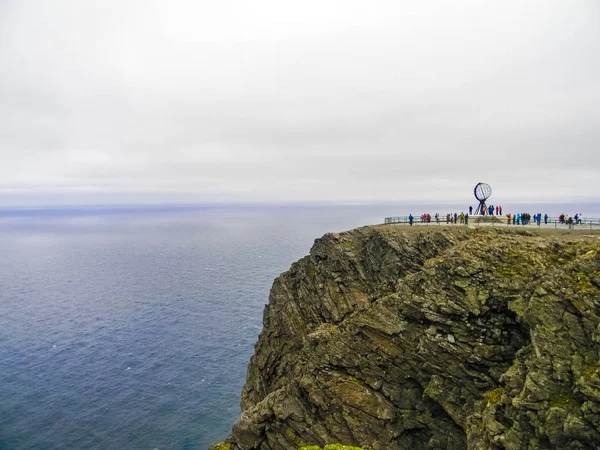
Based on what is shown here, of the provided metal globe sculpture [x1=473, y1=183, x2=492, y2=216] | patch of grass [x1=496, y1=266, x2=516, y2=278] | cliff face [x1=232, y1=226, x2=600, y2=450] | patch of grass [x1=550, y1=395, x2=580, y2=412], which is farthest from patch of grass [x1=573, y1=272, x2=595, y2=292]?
metal globe sculpture [x1=473, y1=183, x2=492, y2=216]

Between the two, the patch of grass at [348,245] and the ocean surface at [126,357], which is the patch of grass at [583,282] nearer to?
the patch of grass at [348,245]

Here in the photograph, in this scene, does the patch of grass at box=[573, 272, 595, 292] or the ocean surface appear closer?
the patch of grass at box=[573, 272, 595, 292]

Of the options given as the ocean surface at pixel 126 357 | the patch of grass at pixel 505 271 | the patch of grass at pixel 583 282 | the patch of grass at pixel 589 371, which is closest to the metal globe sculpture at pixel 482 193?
the patch of grass at pixel 505 271

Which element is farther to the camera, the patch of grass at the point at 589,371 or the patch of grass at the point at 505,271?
the patch of grass at the point at 505,271

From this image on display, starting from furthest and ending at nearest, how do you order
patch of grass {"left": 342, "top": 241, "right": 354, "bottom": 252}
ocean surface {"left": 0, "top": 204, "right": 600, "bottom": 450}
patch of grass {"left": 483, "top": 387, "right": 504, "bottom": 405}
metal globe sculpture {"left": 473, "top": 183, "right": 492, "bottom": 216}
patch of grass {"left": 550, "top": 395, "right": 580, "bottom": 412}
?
metal globe sculpture {"left": 473, "top": 183, "right": 492, "bottom": 216}
ocean surface {"left": 0, "top": 204, "right": 600, "bottom": 450}
patch of grass {"left": 342, "top": 241, "right": 354, "bottom": 252}
patch of grass {"left": 483, "top": 387, "right": 504, "bottom": 405}
patch of grass {"left": 550, "top": 395, "right": 580, "bottom": 412}

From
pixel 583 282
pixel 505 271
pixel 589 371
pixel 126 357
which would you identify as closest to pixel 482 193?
pixel 505 271

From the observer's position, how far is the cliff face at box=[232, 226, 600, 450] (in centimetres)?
1962

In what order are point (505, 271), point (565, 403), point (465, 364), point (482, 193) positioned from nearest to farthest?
point (565, 403), point (465, 364), point (505, 271), point (482, 193)

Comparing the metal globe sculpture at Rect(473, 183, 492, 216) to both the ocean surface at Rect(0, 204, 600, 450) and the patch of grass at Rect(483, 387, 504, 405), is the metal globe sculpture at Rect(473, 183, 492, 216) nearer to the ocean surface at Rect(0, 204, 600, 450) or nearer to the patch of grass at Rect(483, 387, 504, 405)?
the patch of grass at Rect(483, 387, 504, 405)

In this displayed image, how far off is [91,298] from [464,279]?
109 meters

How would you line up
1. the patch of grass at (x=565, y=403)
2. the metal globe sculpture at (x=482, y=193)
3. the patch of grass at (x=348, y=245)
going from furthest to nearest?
the metal globe sculpture at (x=482, y=193) < the patch of grass at (x=348, y=245) < the patch of grass at (x=565, y=403)

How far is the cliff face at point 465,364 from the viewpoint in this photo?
1962cm

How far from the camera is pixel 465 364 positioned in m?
25.3

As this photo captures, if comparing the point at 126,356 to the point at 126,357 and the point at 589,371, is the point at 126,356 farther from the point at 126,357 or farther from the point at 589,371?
the point at 589,371
